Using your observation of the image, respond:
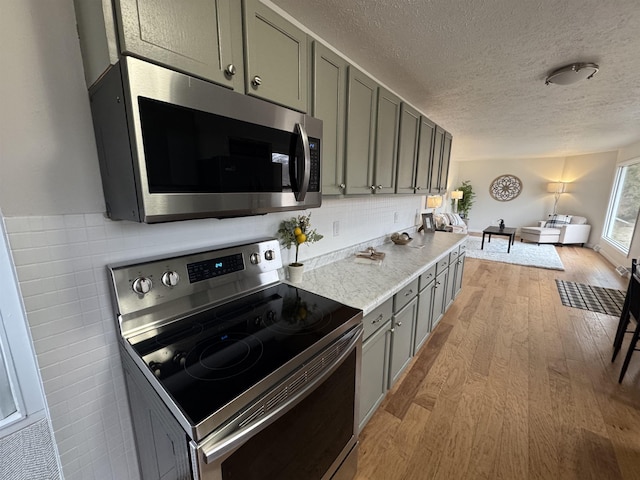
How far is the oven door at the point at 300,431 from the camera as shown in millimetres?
643

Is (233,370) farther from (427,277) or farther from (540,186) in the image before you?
(540,186)

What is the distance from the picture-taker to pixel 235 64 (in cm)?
90

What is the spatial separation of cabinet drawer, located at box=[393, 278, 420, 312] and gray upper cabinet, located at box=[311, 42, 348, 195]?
73cm

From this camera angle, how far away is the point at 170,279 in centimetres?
102

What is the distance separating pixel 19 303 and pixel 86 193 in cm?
38

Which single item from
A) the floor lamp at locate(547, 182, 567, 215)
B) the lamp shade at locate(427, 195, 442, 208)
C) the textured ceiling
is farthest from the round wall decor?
the lamp shade at locate(427, 195, 442, 208)

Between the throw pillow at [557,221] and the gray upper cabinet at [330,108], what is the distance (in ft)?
24.9

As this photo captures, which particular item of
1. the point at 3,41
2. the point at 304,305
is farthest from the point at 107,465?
the point at 3,41

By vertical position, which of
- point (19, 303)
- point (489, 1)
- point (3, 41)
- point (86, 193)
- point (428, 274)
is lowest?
point (428, 274)

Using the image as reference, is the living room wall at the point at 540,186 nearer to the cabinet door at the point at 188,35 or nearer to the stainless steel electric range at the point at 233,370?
the stainless steel electric range at the point at 233,370

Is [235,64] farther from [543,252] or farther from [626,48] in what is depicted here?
[543,252]

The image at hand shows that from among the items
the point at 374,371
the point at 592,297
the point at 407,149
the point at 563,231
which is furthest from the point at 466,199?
the point at 374,371

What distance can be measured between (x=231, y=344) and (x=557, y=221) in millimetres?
8466

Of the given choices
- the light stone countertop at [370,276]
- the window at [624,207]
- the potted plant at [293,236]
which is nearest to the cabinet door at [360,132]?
the potted plant at [293,236]
